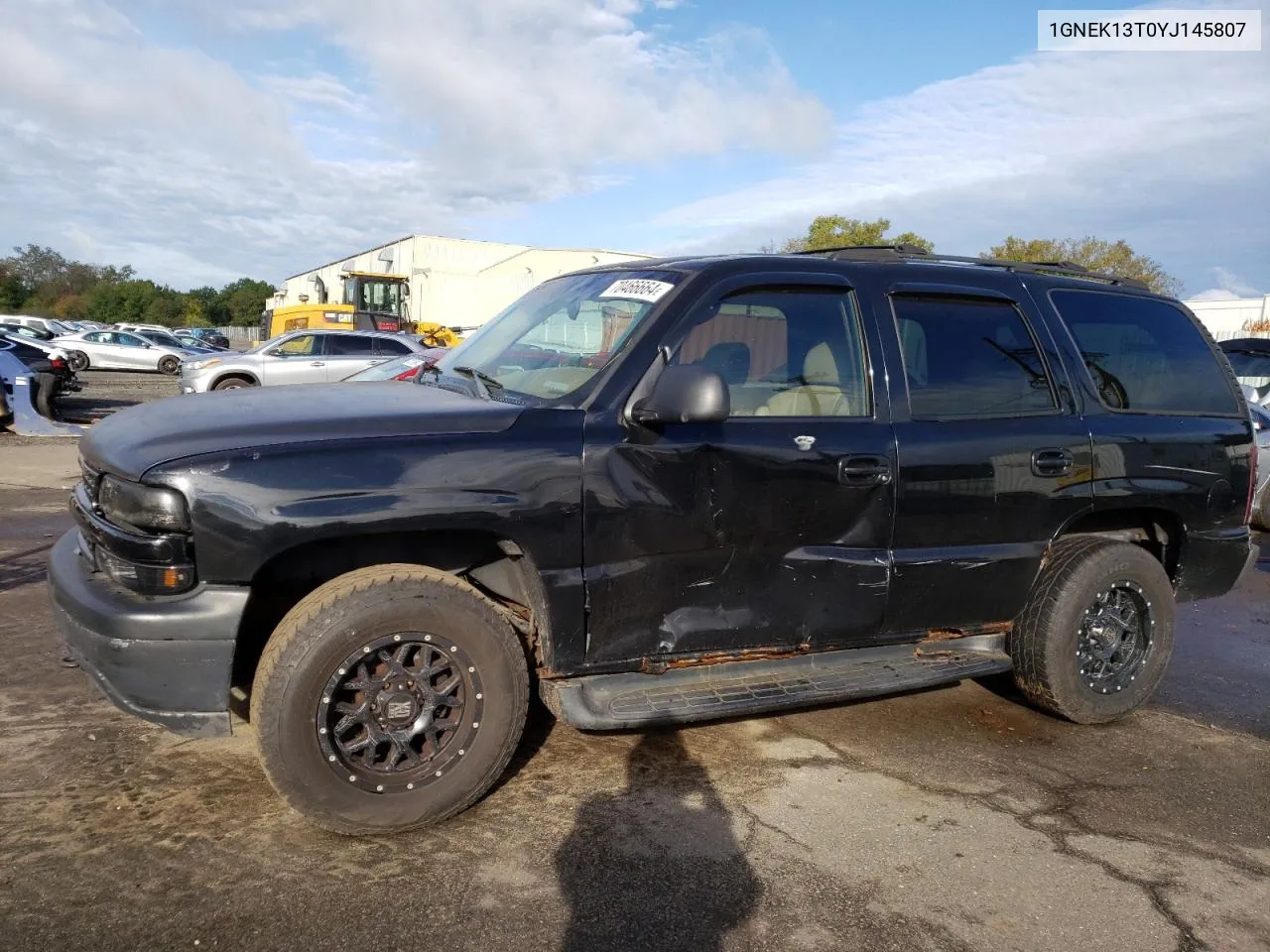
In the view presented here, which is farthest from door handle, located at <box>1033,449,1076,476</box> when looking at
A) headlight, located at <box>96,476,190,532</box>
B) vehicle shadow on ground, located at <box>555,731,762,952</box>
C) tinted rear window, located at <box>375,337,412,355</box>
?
tinted rear window, located at <box>375,337,412,355</box>

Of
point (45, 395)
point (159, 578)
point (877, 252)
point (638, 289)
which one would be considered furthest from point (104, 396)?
point (877, 252)

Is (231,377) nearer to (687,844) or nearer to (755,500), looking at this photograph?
(755,500)

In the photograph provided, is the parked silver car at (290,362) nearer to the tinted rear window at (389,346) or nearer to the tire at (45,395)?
the tinted rear window at (389,346)

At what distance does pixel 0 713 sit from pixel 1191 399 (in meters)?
5.42

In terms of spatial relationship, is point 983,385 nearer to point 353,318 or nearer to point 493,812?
point 493,812

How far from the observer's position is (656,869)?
2.99m

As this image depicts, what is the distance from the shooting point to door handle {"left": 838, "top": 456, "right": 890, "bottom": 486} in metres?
3.63

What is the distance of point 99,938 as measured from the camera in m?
2.54

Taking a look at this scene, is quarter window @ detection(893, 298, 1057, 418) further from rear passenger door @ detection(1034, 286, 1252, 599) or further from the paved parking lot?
the paved parking lot

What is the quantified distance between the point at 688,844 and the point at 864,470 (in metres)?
1.50

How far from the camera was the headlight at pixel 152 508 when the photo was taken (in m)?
2.80

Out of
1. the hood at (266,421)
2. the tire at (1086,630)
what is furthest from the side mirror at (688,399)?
the tire at (1086,630)

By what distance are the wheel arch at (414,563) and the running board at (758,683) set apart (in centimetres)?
24

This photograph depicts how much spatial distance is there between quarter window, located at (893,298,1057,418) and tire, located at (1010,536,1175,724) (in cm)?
71
